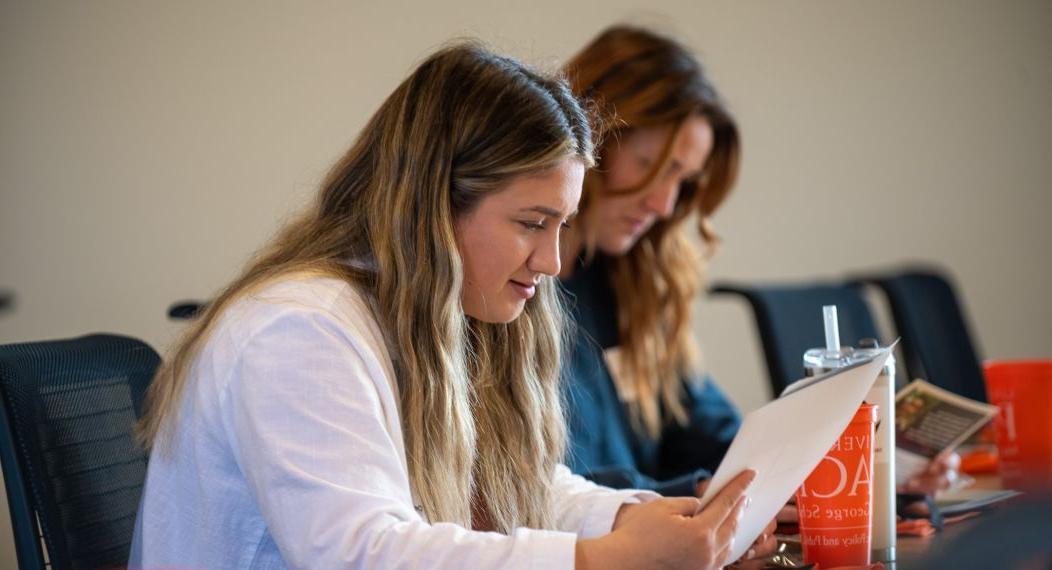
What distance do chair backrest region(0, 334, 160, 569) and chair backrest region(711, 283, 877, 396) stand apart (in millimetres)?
1200

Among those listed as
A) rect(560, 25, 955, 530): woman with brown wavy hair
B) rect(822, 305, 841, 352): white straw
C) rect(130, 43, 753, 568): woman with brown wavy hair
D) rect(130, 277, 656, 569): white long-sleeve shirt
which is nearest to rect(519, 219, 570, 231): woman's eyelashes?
rect(130, 43, 753, 568): woman with brown wavy hair

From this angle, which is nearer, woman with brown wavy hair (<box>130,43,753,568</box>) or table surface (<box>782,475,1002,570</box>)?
woman with brown wavy hair (<box>130,43,753,568</box>)

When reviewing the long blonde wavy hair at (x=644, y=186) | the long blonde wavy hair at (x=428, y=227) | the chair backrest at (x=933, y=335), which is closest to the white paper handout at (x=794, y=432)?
the long blonde wavy hair at (x=428, y=227)

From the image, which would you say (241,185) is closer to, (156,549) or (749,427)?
(156,549)

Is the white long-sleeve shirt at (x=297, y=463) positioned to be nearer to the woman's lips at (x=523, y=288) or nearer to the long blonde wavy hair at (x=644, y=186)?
the woman's lips at (x=523, y=288)

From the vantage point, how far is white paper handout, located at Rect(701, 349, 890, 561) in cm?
109

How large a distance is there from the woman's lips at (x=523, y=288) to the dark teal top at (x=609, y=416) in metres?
0.57

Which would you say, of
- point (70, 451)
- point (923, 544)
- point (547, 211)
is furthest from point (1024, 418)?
point (70, 451)

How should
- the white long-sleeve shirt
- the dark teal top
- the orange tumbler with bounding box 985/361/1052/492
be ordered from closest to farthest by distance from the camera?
1. the white long-sleeve shirt
2. the orange tumbler with bounding box 985/361/1052/492
3. the dark teal top

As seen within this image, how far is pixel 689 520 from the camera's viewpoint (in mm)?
1058

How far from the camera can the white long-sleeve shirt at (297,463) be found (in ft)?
3.32

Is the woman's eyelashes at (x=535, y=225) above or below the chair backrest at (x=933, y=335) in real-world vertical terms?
above

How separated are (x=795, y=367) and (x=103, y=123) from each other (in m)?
1.49

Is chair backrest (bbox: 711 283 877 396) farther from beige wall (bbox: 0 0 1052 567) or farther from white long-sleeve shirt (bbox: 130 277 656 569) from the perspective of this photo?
white long-sleeve shirt (bbox: 130 277 656 569)
